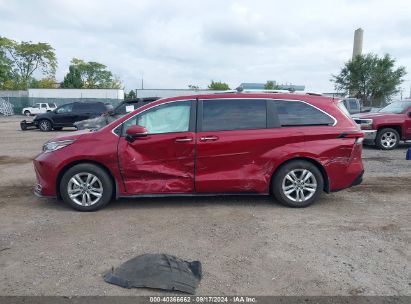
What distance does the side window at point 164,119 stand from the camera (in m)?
5.39

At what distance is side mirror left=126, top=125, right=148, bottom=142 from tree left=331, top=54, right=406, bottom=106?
133 ft

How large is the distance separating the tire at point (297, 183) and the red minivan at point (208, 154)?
15 mm

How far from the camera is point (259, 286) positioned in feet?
10.7

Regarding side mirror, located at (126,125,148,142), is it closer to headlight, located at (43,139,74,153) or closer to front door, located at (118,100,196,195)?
front door, located at (118,100,196,195)

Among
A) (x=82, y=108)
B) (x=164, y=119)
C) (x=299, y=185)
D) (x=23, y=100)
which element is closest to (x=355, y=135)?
(x=299, y=185)

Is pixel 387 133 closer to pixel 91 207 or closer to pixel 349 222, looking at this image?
pixel 349 222

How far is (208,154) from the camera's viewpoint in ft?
17.5

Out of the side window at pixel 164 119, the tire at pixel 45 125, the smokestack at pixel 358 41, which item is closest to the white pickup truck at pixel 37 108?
the tire at pixel 45 125

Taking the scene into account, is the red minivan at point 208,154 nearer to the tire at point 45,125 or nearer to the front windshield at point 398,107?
the front windshield at point 398,107

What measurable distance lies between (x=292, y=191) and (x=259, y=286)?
2447 millimetres

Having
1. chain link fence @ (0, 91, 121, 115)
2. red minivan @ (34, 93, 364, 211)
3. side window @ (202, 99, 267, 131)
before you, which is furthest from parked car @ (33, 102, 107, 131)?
chain link fence @ (0, 91, 121, 115)

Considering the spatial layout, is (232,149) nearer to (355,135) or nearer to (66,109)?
(355,135)

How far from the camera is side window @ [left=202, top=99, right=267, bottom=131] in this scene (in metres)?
5.44

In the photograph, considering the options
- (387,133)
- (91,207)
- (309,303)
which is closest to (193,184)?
(91,207)
